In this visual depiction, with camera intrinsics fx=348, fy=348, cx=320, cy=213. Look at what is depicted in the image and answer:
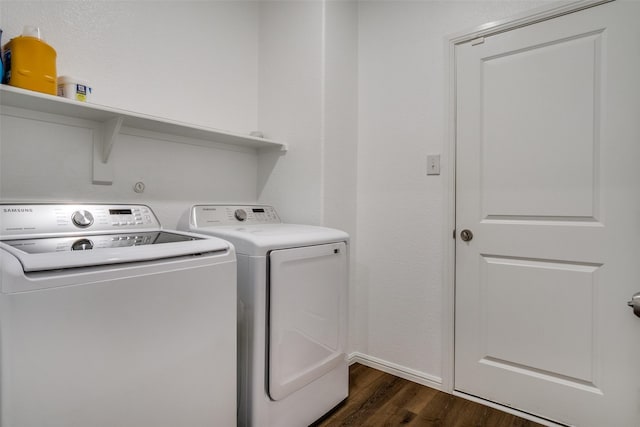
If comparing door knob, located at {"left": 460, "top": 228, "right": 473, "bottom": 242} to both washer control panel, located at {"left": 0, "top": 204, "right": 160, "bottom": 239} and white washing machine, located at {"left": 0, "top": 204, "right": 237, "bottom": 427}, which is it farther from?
washer control panel, located at {"left": 0, "top": 204, "right": 160, "bottom": 239}

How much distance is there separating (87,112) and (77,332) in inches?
38.3

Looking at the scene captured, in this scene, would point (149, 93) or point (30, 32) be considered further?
point (149, 93)

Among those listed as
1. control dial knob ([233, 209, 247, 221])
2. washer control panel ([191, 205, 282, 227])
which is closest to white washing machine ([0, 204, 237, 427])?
washer control panel ([191, 205, 282, 227])

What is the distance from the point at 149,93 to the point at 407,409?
2080 millimetres

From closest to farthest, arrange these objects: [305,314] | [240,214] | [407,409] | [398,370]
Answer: [305,314] < [407,409] < [240,214] < [398,370]

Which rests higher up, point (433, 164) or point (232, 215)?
point (433, 164)

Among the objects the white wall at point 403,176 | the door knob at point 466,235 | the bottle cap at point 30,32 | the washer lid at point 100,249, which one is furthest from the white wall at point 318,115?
the washer lid at point 100,249

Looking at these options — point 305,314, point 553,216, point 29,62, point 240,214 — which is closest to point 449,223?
point 553,216

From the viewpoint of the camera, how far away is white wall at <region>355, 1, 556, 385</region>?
1.94m

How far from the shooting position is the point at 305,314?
1536 millimetres

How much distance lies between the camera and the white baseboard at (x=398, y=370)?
196 cm

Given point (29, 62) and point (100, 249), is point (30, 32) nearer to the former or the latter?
point (29, 62)

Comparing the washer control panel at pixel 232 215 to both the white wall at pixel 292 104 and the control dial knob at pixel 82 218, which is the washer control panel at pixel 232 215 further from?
the control dial knob at pixel 82 218

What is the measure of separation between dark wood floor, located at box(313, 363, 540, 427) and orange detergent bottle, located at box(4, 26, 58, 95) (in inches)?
71.5
